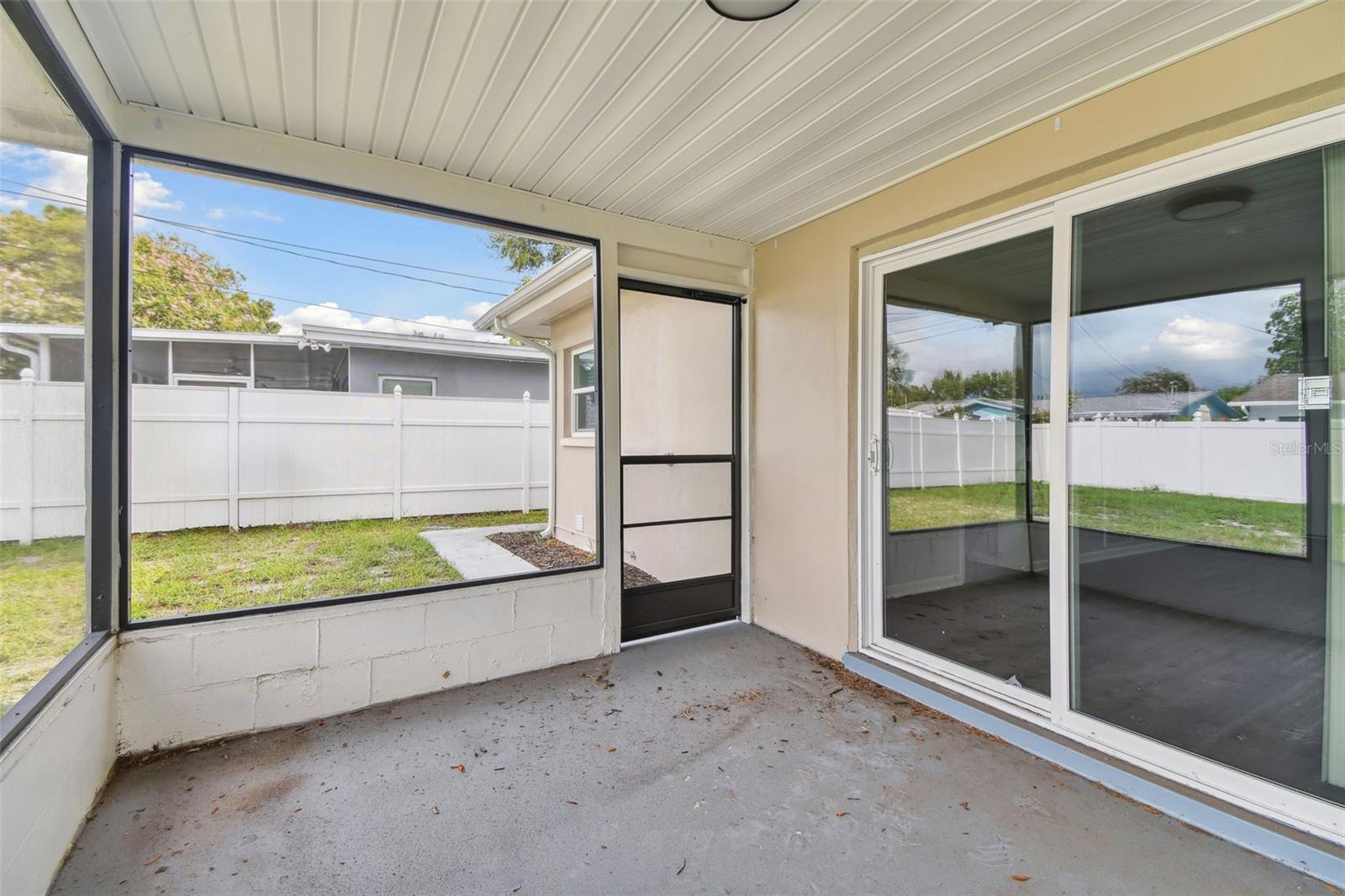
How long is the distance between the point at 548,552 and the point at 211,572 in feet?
5.25

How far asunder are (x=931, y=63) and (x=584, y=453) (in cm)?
266

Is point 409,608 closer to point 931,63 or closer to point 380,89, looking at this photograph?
point 380,89

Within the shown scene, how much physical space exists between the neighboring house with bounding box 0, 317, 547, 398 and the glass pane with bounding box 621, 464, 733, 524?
3.12 feet

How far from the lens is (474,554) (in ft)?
10.4

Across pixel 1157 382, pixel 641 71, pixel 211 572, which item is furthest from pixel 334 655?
pixel 1157 382

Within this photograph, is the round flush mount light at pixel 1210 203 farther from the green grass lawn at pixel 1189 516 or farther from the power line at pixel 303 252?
the power line at pixel 303 252

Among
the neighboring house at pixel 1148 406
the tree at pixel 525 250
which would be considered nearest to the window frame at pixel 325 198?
the tree at pixel 525 250

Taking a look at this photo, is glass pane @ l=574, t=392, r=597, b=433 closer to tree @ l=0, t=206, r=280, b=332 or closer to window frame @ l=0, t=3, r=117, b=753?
tree @ l=0, t=206, r=280, b=332

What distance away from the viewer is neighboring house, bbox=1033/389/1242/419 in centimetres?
209

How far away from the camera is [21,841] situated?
4.59 ft

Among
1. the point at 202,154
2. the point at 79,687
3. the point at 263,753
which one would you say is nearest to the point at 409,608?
the point at 263,753

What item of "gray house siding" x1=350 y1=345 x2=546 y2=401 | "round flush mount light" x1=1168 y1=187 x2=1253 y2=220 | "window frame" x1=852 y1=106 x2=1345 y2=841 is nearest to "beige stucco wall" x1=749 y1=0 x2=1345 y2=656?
"window frame" x1=852 y1=106 x2=1345 y2=841

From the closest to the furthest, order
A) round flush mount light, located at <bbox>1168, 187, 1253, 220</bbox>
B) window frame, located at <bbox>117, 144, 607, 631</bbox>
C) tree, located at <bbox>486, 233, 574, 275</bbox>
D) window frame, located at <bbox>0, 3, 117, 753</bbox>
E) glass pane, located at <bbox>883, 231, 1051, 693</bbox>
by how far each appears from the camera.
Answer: round flush mount light, located at <bbox>1168, 187, 1253, 220</bbox> → window frame, located at <bbox>0, 3, 117, 753</bbox> → window frame, located at <bbox>117, 144, 607, 631</bbox> → glass pane, located at <bbox>883, 231, 1051, 693</bbox> → tree, located at <bbox>486, 233, 574, 275</bbox>

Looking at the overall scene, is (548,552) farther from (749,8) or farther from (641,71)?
(749,8)
